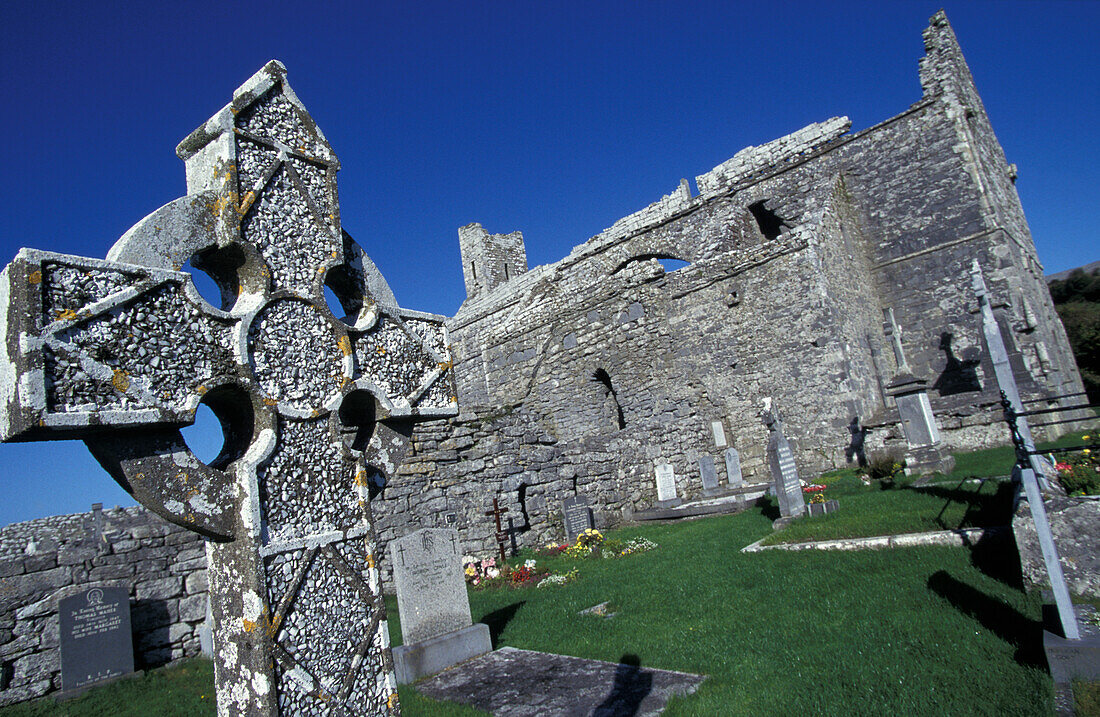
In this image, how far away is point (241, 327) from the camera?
2.42 meters

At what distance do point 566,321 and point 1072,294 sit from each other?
108 ft

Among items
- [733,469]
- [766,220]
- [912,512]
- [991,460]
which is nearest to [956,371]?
[991,460]

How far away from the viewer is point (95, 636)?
7.36m

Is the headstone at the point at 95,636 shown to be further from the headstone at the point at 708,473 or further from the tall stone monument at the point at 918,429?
the tall stone monument at the point at 918,429

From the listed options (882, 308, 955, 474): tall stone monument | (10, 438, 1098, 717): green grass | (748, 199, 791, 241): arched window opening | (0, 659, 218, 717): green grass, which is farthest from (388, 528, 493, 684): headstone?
(748, 199, 791, 241): arched window opening

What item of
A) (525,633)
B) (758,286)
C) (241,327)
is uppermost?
(758,286)

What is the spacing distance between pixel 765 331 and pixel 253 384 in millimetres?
13240

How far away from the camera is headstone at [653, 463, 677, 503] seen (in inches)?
515

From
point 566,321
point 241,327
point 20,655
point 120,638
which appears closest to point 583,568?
point 120,638

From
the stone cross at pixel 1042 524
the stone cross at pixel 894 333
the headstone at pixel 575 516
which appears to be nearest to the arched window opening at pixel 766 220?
the stone cross at pixel 894 333

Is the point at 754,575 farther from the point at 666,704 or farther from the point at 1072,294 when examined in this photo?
the point at 1072,294

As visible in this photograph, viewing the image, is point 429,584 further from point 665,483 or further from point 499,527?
point 665,483

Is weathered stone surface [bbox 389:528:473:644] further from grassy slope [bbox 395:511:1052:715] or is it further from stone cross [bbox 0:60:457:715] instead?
stone cross [bbox 0:60:457:715]

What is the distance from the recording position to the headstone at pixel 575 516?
1112 centimetres
